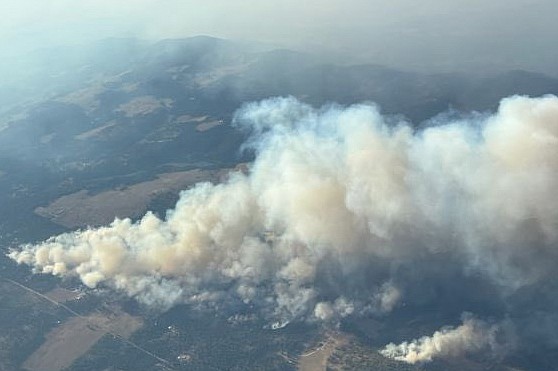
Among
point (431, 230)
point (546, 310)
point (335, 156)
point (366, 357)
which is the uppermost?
point (335, 156)

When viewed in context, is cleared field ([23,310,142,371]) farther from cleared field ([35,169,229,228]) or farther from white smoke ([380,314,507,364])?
white smoke ([380,314,507,364])

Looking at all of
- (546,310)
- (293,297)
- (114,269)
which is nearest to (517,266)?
(546,310)

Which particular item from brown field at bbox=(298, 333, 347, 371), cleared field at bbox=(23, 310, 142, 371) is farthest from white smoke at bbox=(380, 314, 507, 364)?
cleared field at bbox=(23, 310, 142, 371)

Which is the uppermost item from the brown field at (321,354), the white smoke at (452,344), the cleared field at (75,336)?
the white smoke at (452,344)

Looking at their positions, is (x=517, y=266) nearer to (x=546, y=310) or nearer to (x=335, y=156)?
(x=546, y=310)

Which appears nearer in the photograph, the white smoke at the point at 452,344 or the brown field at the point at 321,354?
the white smoke at the point at 452,344

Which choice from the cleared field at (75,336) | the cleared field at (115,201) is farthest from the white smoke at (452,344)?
the cleared field at (115,201)

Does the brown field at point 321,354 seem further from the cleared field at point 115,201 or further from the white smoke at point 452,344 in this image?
the cleared field at point 115,201
